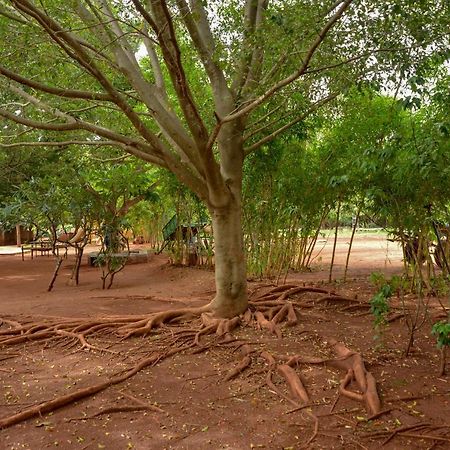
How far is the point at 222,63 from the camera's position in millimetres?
5234

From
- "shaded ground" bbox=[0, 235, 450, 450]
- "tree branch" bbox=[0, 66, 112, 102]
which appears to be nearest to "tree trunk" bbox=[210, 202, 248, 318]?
"shaded ground" bbox=[0, 235, 450, 450]

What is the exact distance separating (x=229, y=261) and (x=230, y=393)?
6.91 feet

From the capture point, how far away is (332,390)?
4.25 m

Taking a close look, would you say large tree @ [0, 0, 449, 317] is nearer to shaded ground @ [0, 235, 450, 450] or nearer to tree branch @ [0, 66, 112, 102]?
tree branch @ [0, 66, 112, 102]

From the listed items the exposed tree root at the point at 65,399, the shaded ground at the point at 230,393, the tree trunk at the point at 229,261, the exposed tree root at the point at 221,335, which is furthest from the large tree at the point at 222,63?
the exposed tree root at the point at 65,399

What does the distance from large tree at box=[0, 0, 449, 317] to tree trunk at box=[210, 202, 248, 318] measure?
0.01m

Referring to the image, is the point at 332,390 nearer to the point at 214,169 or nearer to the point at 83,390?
the point at 83,390

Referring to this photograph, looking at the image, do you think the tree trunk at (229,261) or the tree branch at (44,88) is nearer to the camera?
the tree branch at (44,88)

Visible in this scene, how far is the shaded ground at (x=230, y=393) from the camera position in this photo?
350cm

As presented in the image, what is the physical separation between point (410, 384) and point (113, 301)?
5200 millimetres

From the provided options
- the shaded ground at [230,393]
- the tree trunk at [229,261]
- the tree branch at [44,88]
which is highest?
the tree branch at [44,88]

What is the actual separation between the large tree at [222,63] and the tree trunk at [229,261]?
12 mm

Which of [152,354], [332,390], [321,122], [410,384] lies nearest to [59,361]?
[152,354]

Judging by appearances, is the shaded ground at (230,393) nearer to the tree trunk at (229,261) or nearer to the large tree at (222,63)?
the tree trunk at (229,261)
